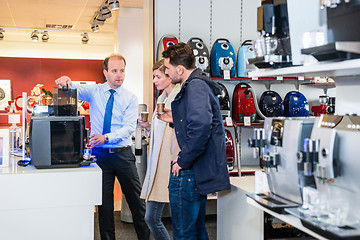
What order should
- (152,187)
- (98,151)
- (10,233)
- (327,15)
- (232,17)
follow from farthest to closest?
(232,17), (98,151), (152,187), (10,233), (327,15)

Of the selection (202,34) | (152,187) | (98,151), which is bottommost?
(152,187)

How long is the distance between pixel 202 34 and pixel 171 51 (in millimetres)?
2691

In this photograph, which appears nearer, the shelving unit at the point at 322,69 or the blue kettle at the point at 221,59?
the shelving unit at the point at 322,69

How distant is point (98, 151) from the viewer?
3531mm

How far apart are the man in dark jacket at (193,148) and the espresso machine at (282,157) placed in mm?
684

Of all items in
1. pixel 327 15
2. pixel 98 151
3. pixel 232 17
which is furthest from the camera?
pixel 232 17

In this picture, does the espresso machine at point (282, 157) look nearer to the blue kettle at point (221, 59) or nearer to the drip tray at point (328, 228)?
the drip tray at point (328, 228)

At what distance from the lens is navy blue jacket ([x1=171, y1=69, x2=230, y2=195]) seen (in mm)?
2504

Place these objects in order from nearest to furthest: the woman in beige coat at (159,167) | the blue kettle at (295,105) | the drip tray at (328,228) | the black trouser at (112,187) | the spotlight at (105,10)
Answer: the drip tray at (328,228)
the woman in beige coat at (159,167)
the black trouser at (112,187)
the blue kettle at (295,105)
the spotlight at (105,10)

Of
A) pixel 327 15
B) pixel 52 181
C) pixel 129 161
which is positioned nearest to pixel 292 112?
pixel 129 161

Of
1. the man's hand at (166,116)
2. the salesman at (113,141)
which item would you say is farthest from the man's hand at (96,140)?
the man's hand at (166,116)

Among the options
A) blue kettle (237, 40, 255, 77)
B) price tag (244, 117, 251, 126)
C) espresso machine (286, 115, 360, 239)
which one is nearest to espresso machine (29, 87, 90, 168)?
espresso machine (286, 115, 360, 239)

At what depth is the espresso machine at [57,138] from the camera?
2703 millimetres

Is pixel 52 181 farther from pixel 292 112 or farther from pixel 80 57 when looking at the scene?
pixel 80 57
